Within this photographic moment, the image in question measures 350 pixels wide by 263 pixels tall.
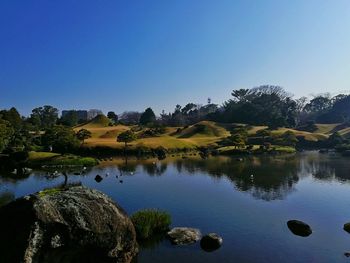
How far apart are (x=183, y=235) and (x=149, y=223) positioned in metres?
2.62

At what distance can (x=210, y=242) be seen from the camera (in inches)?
1019

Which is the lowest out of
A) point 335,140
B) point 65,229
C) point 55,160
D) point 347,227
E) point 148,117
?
point 347,227

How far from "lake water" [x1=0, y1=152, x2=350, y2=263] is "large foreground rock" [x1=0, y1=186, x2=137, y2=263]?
13.3 ft

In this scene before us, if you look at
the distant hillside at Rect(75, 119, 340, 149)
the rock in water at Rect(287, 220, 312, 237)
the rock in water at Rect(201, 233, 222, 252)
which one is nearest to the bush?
the rock in water at Rect(201, 233, 222, 252)

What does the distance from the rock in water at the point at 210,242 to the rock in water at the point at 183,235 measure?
92 centimetres

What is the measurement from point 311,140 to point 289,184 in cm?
7992

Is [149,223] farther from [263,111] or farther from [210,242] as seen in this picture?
[263,111]

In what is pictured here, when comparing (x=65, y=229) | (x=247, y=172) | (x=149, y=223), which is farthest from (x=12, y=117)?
(x=65, y=229)

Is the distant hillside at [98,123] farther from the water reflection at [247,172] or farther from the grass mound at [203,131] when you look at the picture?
the water reflection at [247,172]

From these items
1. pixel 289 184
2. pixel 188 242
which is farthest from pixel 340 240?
pixel 289 184

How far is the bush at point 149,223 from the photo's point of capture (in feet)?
88.6

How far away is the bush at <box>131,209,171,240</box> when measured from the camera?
27016mm

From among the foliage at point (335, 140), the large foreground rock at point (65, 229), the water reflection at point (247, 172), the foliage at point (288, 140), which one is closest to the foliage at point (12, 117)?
the water reflection at point (247, 172)

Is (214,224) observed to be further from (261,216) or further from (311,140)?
(311,140)
